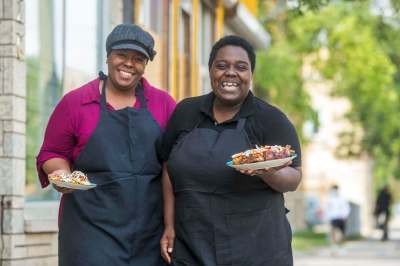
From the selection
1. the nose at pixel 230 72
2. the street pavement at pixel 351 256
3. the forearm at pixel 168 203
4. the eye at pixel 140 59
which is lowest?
the street pavement at pixel 351 256

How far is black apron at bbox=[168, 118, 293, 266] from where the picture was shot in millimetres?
5723

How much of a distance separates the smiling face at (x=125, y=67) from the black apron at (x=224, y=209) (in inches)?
19.1

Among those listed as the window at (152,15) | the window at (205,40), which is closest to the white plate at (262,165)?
the window at (152,15)

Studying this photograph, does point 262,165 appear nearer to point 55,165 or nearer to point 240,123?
point 240,123

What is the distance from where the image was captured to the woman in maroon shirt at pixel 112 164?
5.89 m

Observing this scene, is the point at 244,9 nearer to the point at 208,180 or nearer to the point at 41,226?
the point at 41,226

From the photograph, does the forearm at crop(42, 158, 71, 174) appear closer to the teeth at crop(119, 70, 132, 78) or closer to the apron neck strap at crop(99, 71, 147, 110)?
the apron neck strap at crop(99, 71, 147, 110)

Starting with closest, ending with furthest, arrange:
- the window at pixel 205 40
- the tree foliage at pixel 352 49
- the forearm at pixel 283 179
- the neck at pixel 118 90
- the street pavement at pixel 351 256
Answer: the forearm at pixel 283 179 < the neck at pixel 118 90 < the window at pixel 205 40 < the street pavement at pixel 351 256 < the tree foliage at pixel 352 49

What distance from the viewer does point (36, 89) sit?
1027 cm

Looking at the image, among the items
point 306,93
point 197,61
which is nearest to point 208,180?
point 197,61

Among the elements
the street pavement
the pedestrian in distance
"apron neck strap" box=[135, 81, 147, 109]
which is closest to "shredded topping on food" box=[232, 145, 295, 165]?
"apron neck strap" box=[135, 81, 147, 109]

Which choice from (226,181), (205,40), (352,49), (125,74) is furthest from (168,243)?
(352,49)

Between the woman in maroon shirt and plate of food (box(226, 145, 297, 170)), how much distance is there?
0.66 meters

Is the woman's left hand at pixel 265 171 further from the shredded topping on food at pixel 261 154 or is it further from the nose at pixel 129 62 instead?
the nose at pixel 129 62
